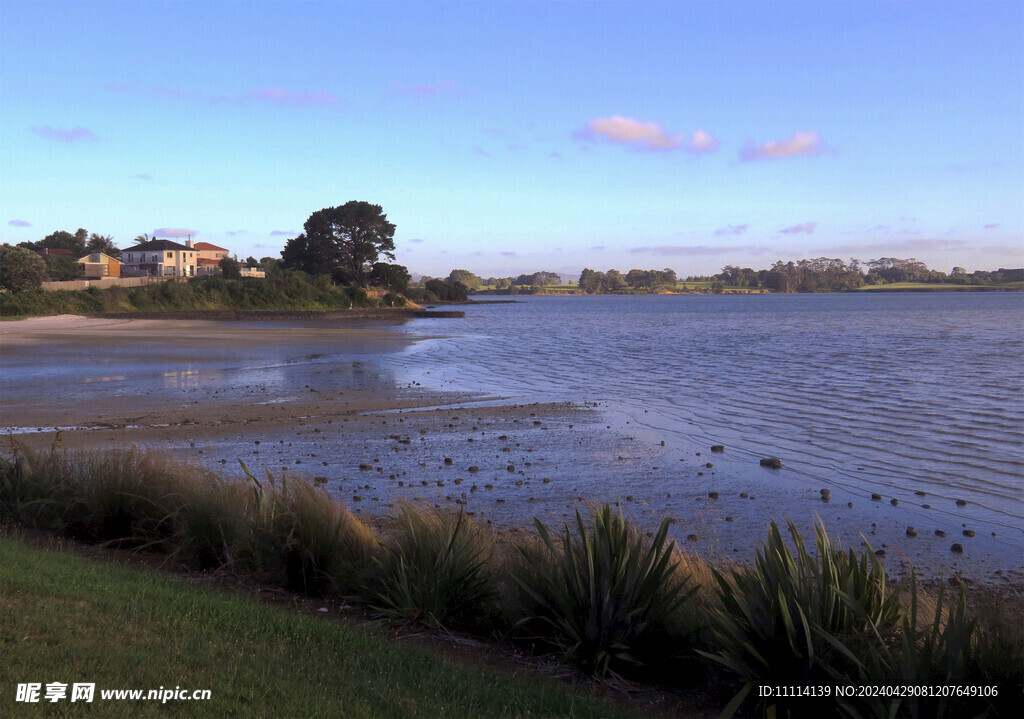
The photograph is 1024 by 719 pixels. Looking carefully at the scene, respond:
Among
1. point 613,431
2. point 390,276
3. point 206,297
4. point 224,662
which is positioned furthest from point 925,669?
point 390,276

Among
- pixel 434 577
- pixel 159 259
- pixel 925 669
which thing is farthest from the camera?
pixel 159 259

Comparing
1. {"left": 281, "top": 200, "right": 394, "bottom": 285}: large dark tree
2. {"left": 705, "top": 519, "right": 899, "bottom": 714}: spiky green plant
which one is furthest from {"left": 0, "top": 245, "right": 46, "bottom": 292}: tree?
{"left": 705, "top": 519, "right": 899, "bottom": 714}: spiky green plant

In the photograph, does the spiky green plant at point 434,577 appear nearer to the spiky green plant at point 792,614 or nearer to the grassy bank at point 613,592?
the grassy bank at point 613,592

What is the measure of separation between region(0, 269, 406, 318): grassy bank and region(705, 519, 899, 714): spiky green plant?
6643 cm

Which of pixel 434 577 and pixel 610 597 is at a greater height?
pixel 610 597

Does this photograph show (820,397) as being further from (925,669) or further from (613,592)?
(925,669)

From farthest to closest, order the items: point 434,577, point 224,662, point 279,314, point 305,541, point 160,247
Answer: point 160,247, point 279,314, point 305,541, point 434,577, point 224,662

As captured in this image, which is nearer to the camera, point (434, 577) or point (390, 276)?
point (434, 577)

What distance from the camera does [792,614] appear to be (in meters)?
5.06

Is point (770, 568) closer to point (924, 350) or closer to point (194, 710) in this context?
point (194, 710)

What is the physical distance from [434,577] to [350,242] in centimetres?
9747

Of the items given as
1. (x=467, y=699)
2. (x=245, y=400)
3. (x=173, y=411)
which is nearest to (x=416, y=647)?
(x=467, y=699)

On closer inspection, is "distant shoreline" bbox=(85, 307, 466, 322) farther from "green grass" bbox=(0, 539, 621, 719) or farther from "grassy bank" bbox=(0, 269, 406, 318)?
"green grass" bbox=(0, 539, 621, 719)

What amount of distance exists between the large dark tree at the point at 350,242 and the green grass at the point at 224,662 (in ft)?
310
